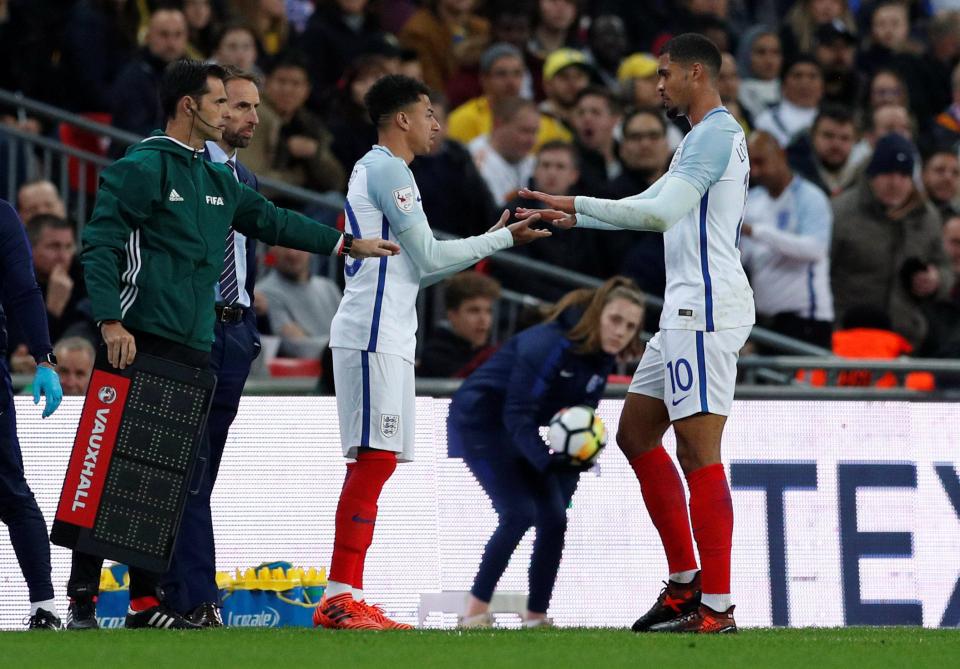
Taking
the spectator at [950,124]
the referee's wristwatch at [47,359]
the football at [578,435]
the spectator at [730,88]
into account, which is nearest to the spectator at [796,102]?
the spectator at [730,88]

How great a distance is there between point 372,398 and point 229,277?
39.1 inches

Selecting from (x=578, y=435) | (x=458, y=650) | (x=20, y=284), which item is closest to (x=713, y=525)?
(x=458, y=650)

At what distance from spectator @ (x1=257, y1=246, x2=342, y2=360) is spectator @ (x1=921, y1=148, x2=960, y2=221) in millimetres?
5070

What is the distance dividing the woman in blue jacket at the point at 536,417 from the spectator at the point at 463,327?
3.99 feet

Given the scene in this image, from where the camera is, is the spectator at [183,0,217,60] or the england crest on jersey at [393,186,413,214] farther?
the spectator at [183,0,217,60]

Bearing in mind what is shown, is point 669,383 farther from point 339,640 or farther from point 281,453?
point 281,453

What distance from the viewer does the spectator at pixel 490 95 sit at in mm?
14484

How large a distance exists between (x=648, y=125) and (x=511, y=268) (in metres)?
1.46

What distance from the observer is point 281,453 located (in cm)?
966

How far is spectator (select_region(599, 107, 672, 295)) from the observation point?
12609mm

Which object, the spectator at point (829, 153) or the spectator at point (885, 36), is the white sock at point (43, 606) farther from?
the spectator at point (885, 36)

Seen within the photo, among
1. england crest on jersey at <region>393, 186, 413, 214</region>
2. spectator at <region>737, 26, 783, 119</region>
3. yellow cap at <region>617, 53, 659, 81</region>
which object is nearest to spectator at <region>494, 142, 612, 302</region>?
yellow cap at <region>617, 53, 659, 81</region>

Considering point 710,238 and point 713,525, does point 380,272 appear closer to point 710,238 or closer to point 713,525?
point 710,238

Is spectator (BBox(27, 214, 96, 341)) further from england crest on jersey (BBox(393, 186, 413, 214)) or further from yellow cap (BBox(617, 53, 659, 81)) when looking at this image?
yellow cap (BBox(617, 53, 659, 81))
